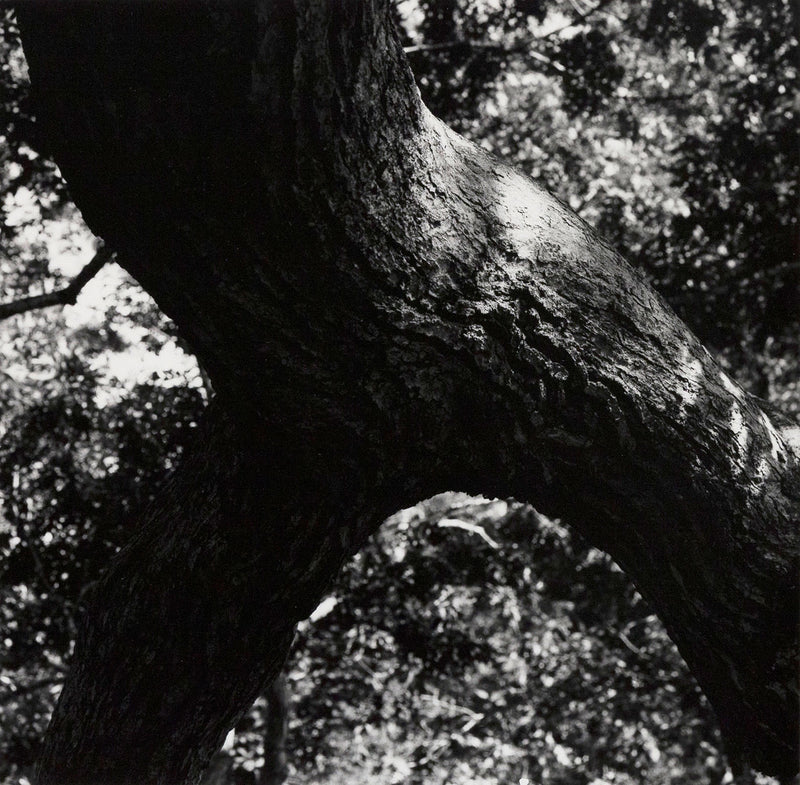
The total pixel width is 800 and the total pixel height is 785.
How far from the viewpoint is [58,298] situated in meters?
3.95

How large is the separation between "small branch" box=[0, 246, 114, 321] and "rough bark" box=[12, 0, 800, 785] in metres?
2.30

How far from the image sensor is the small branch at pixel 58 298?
3879 mm

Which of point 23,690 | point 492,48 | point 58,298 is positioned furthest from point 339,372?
point 492,48

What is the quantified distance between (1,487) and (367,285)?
4.29m

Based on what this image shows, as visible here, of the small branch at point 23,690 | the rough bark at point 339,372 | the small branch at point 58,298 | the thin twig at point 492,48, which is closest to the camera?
the rough bark at point 339,372

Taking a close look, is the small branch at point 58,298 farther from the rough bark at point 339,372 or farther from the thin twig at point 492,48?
the thin twig at point 492,48

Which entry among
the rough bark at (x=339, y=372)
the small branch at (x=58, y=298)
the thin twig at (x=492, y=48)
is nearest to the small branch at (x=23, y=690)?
the small branch at (x=58, y=298)

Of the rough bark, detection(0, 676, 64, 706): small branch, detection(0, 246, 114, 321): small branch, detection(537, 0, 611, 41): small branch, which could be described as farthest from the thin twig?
detection(0, 676, 64, 706): small branch

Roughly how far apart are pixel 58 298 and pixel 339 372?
9.46ft

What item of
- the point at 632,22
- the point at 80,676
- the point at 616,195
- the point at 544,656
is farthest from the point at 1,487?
the point at 632,22

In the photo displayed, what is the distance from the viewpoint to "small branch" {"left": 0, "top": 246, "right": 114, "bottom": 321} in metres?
3.88

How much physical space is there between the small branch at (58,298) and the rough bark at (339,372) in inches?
90.4

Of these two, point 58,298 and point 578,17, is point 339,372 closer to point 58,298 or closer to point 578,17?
point 58,298

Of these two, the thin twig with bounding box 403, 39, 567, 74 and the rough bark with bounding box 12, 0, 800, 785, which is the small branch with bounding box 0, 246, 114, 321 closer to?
the rough bark with bounding box 12, 0, 800, 785
